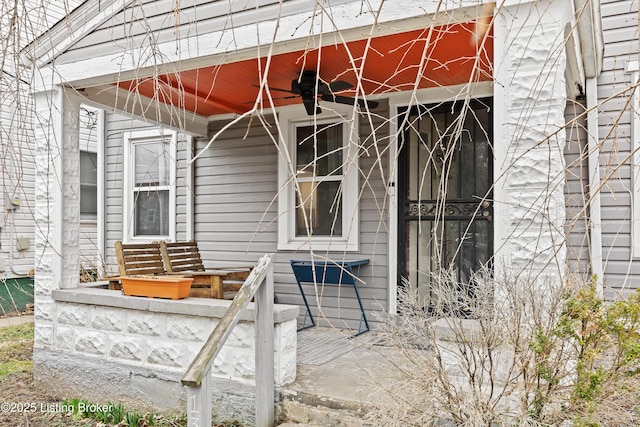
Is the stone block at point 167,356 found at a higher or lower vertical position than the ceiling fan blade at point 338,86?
lower

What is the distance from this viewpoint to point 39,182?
4.56 m

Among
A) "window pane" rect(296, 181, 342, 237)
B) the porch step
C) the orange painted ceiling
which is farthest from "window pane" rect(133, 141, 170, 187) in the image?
the porch step

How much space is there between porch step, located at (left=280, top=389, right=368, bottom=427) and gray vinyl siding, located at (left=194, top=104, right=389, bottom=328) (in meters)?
2.13

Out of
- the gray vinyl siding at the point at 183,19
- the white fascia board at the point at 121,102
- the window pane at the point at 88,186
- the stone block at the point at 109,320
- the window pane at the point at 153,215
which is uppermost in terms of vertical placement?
the gray vinyl siding at the point at 183,19

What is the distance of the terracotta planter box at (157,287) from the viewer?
12.8 ft

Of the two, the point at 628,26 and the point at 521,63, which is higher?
the point at 628,26

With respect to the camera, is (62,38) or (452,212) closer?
(62,38)

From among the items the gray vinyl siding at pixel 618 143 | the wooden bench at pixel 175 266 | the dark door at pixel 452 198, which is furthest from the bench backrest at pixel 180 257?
Answer: the gray vinyl siding at pixel 618 143

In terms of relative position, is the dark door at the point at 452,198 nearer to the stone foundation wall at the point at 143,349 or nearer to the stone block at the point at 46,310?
the stone foundation wall at the point at 143,349

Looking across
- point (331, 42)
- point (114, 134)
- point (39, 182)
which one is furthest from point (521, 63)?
point (114, 134)

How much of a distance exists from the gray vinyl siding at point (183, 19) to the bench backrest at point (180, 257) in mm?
2009

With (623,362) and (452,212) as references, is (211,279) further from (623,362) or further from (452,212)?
(623,362)

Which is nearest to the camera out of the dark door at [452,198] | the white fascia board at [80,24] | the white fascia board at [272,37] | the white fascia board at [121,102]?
the white fascia board at [272,37]

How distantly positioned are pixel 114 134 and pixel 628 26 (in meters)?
→ 6.50
